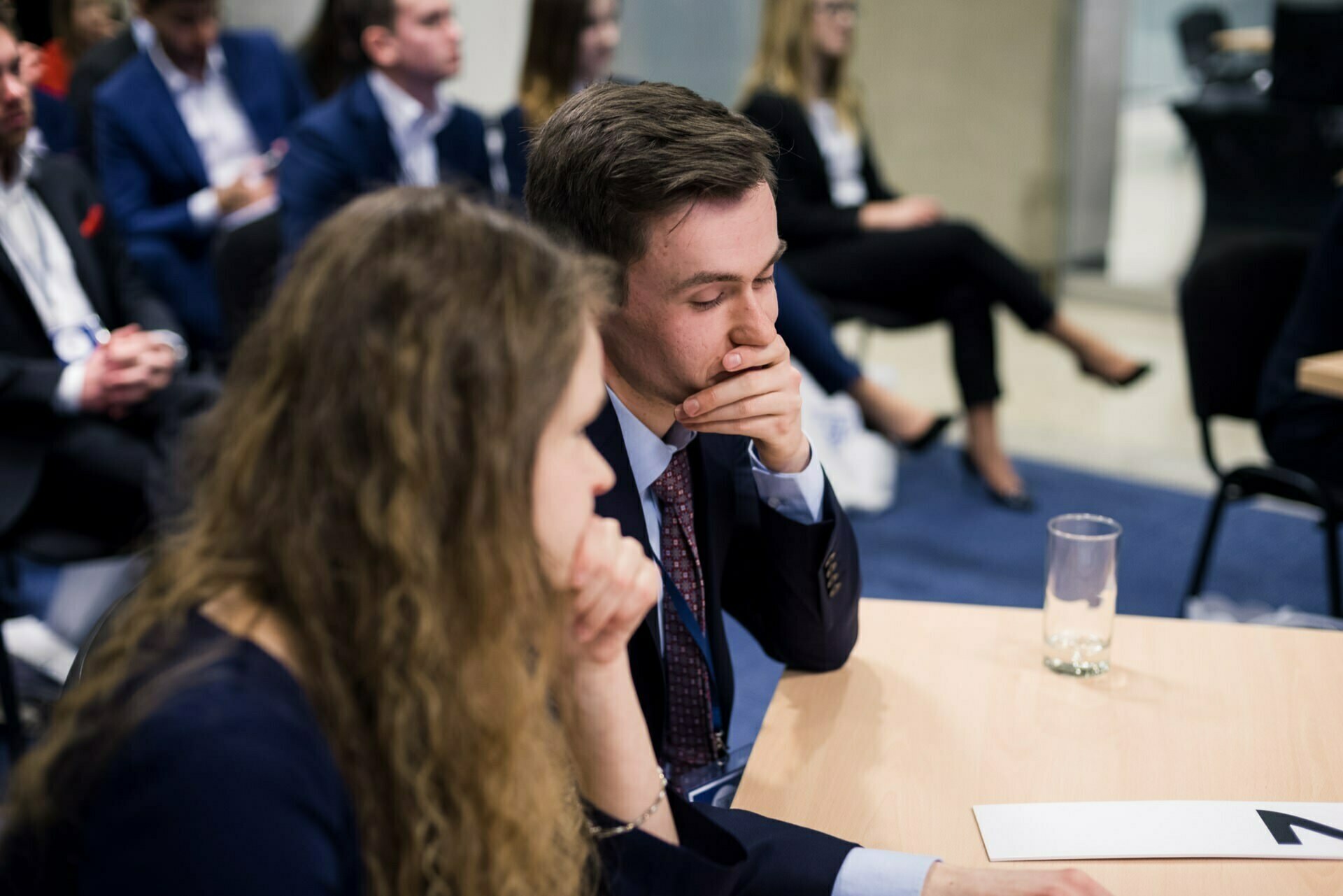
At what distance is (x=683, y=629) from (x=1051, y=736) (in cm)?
39

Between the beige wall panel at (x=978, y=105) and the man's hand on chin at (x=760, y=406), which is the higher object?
the man's hand on chin at (x=760, y=406)

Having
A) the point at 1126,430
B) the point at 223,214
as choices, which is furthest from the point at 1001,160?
the point at 223,214

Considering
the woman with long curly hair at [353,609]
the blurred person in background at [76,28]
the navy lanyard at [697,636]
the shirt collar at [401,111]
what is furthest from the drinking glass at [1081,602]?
the blurred person in background at [76,28]

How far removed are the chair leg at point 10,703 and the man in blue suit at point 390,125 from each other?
1.26 metres

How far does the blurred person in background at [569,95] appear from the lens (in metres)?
3.12

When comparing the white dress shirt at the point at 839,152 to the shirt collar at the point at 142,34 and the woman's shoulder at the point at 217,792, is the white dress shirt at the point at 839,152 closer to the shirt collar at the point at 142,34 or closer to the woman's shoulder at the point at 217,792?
the shirt collar at the point at 142,34

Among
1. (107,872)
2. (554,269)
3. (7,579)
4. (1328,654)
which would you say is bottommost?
(7,579)

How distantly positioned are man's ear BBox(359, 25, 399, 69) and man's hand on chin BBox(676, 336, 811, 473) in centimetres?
232

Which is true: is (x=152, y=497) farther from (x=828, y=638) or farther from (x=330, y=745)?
(x=330, y=745)

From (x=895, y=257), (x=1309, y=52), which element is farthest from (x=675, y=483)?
(x=1309, y=52)

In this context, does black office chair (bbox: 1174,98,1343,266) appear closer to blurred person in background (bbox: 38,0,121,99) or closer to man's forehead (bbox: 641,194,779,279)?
man's forehead (bbox: 641,194,779,279)

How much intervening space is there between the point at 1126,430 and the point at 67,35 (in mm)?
4383

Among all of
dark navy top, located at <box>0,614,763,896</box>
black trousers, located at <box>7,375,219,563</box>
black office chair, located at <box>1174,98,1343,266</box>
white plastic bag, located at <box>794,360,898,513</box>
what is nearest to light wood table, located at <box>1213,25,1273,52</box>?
black office chair, located at <box>1174,98,1343,266</box>

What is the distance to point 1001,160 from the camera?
Result: 5.69 meters
